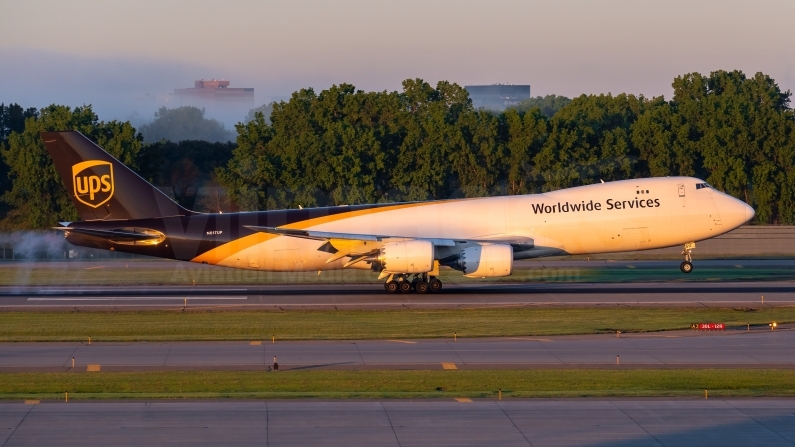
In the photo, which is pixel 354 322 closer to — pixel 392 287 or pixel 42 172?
pixel 392 287

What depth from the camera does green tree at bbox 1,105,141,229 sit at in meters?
70.8

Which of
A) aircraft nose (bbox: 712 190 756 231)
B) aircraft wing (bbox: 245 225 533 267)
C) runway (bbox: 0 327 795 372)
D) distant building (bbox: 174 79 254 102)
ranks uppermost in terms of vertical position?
distant building (bbox: 174 79 254 102)

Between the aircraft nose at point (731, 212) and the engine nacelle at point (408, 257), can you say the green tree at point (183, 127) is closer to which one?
the engine nacelle at point (408, 257)

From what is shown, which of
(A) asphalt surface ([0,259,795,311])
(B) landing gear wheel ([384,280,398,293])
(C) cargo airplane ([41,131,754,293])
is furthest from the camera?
(B) landing gear wheel ([384,280,398,293])

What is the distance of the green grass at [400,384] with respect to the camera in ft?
64.4

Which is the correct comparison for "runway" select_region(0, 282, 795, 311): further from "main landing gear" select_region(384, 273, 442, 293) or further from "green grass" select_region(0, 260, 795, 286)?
"green grass" select_region(0, 260, 795, 286)

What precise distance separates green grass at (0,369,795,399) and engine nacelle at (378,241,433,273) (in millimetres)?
16142

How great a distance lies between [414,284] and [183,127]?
3647 inches

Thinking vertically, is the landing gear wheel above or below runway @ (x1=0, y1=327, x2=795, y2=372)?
above

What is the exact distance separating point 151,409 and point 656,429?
911 cm

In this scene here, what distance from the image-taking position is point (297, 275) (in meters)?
50.4

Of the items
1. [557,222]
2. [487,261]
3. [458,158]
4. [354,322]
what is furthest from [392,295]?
[458,158]

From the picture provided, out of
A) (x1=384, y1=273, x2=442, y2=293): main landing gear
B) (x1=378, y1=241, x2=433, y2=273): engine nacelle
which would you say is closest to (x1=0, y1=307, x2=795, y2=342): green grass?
(x1=378, y1=241, x2=433, y2=273): engine nacelle

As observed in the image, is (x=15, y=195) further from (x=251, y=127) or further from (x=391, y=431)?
(x=391, y=431)
